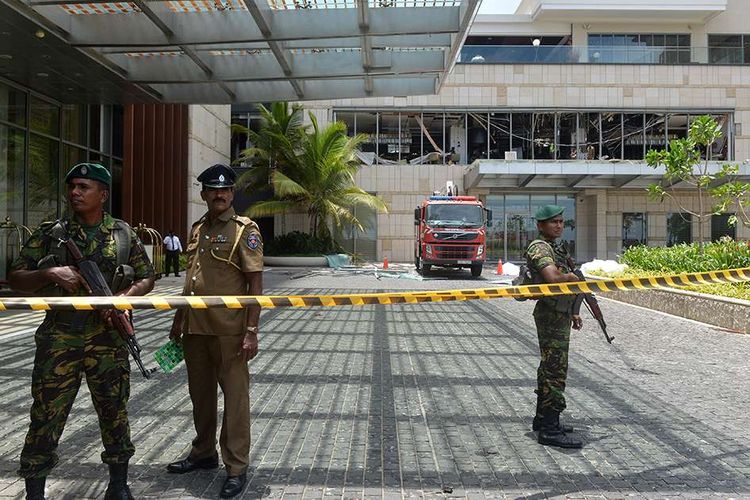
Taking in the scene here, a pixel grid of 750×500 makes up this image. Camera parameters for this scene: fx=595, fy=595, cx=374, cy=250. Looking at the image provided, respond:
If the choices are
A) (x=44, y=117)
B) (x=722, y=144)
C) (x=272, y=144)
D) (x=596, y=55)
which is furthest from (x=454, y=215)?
(x=722, y=144)

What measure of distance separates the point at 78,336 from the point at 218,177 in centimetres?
113

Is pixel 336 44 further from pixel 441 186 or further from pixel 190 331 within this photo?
pixel 441 186

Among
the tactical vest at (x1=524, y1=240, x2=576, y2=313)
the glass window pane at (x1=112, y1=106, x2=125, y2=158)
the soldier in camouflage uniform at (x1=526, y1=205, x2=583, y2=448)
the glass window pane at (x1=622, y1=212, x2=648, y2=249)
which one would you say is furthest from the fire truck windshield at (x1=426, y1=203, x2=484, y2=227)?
the soldier in camouflage uniform at (x1=526, y1=205, x2=583, y2=448)

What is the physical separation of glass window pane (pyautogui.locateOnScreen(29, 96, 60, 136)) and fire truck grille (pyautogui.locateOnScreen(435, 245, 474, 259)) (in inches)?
447

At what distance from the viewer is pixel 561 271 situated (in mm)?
4277

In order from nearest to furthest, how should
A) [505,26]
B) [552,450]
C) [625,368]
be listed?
[552,450], [625,368], [505,26]

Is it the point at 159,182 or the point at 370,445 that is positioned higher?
the point at 159,182

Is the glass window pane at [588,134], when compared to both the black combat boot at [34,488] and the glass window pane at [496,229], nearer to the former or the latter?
the glass window pane at [496,229]

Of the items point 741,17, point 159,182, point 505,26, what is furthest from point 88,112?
point 741,17

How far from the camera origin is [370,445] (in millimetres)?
4242

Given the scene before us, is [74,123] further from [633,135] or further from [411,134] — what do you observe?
[633,135]

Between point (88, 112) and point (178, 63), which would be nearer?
point (178, 63)

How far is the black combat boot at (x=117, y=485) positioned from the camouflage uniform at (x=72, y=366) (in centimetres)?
6

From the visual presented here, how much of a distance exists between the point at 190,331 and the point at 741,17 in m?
37.7
